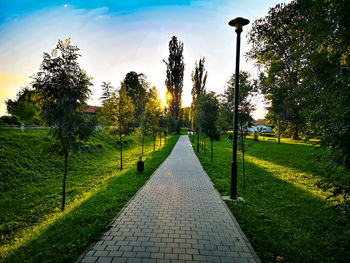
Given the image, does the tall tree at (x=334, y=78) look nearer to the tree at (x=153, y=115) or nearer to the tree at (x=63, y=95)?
the tree at (x=63, y=95)

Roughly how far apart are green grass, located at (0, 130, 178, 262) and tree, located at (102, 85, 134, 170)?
2.94 m

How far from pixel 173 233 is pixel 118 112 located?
381 inches

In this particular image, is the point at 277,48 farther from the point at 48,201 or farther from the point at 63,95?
the point at 48,201

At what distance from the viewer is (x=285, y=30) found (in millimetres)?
13602

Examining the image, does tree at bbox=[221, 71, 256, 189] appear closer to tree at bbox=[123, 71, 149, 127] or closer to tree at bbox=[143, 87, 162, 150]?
tree at bbox=[143, 87, 162, 150]

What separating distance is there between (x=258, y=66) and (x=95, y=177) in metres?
18.9

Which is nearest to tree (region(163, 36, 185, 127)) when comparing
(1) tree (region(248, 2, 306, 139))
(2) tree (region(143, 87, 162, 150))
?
(2) tree (region(143, 87, 162, 150))

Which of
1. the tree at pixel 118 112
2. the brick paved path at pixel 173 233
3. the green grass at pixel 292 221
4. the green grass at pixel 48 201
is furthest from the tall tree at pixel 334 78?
the tree at pixel 118 112

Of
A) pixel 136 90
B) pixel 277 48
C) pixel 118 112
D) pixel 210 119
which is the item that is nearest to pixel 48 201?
pixel 118 112

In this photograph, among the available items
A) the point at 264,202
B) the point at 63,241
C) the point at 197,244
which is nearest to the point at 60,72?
the point at 63,241

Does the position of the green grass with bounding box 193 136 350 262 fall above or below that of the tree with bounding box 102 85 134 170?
below

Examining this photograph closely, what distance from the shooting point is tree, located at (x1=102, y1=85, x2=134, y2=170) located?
38.5 feet

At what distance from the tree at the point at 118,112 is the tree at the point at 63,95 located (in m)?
5.68

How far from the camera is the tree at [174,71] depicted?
39656 millimetres
